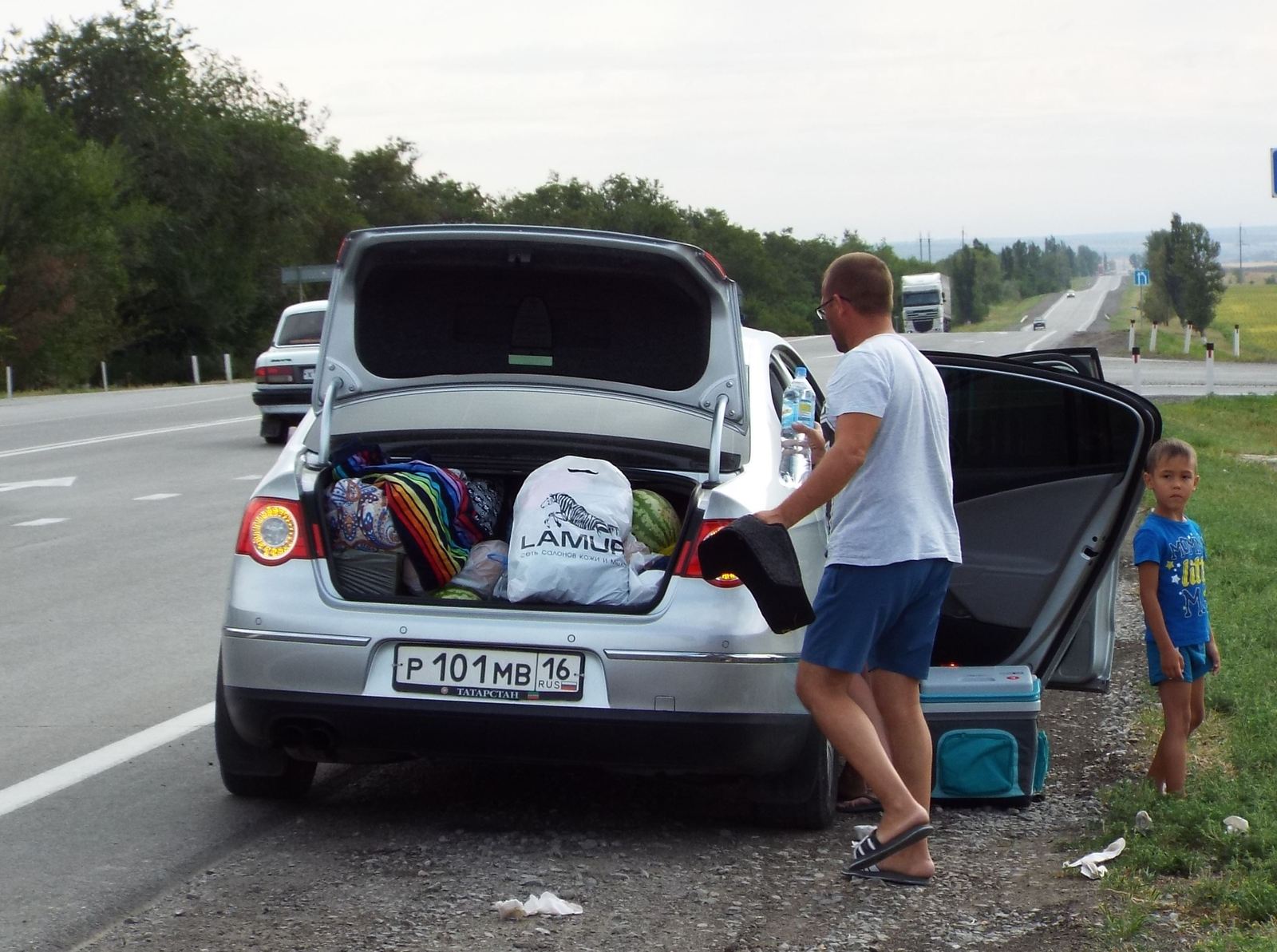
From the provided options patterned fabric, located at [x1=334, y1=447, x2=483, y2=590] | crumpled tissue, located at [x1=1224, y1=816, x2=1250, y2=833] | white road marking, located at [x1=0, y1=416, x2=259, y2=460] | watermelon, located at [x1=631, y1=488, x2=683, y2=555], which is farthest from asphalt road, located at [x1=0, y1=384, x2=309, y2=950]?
crumpled tissue, located at [x1=1224, y1=816, x2=1250, y2=833]

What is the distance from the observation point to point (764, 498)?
5156mm

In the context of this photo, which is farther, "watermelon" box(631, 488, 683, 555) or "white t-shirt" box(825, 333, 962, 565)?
"watermelon" box(631, 488, 683, 555)

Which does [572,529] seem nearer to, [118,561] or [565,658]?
[565,658]

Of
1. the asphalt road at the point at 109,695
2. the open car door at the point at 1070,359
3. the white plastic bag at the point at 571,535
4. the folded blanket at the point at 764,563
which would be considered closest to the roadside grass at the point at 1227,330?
the asphalt road at the point at 109,695

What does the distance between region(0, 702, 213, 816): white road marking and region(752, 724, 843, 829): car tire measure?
2355mm

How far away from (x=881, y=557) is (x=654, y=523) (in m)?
1.19

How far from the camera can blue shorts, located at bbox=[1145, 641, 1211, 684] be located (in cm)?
532

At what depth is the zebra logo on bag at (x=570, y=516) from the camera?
17.1 feet

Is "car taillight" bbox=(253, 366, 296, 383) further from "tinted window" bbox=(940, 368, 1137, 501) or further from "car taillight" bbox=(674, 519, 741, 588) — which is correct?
"car taillight" bbox=(674, 519, 741, 588)

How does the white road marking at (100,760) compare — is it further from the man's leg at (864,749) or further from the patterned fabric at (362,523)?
the man's leg at (864,749)

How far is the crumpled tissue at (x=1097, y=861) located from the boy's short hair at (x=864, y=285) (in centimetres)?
157

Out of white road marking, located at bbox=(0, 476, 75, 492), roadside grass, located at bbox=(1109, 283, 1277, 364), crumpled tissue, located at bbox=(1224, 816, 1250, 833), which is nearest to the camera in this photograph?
crumpled tissue, located at bbox=(1224, 816, 1250, 833)

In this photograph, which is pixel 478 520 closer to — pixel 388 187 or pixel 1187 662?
pixel 1187 662

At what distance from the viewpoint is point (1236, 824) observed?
4758 millimetres
